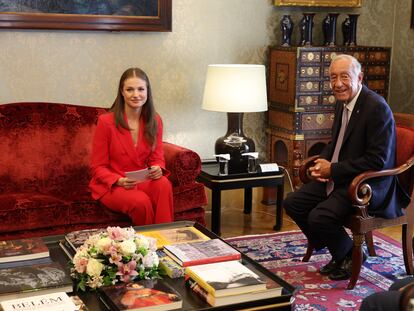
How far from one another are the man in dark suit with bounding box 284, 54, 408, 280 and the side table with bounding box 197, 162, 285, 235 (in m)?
0.78

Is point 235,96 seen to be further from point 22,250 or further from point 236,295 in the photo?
point 236,295

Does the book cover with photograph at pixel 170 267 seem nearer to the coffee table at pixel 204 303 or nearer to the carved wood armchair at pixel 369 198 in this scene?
the coffee table at pixel 204 303

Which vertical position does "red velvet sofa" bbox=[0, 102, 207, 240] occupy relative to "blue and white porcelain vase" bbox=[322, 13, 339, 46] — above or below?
below

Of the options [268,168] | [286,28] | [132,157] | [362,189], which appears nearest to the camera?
[362,189]

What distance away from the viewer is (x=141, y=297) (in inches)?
98.8

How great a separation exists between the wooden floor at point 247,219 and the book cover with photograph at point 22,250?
1948mm

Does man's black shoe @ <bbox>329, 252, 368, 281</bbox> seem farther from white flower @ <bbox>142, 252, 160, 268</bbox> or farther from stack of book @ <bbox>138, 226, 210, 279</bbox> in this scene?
white flower @ <bbox>142, 252, 160, 268</bbox>

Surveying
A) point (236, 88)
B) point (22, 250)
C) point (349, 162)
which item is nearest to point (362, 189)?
point (349, 162)

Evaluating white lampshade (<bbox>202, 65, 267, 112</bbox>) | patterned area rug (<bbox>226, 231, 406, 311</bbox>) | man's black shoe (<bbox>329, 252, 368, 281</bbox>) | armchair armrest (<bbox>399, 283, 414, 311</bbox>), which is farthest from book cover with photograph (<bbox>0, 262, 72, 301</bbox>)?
white lampshade (<bbox>202, 65, 267, 112</bbox>)

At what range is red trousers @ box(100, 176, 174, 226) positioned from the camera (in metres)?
4.01

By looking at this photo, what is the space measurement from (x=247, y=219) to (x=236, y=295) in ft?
8.85

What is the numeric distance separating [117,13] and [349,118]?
2.20 m

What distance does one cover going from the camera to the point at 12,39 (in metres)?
4.91

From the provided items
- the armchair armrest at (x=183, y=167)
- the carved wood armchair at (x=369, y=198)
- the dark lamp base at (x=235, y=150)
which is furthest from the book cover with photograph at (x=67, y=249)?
the dark lamp base at (x=235, y=150)
